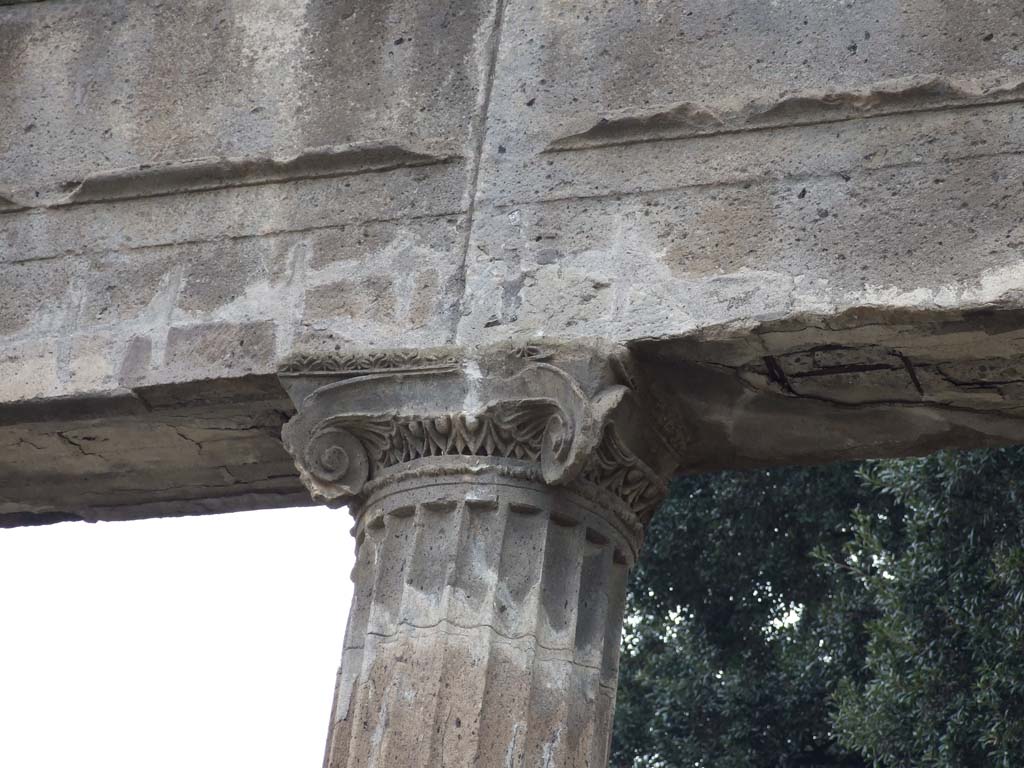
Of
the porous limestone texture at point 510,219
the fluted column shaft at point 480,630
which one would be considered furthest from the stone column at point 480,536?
the porous limestone texture at point 510,219

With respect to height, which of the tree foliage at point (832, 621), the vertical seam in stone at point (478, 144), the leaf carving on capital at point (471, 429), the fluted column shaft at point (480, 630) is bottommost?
the fluted column shaft at point (480, 630)

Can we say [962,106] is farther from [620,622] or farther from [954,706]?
[954,706]

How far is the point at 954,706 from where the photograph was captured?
11094mm

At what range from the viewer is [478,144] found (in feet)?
17.4

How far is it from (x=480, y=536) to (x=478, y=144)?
4.08 ft

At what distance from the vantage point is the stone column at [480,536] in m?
4.50

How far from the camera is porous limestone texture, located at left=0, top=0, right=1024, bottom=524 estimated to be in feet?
15.8

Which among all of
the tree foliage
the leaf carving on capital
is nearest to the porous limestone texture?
the leaf carving on capital

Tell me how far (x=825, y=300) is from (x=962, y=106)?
71 centimetres

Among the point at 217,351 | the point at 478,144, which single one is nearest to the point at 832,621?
the point at 478,144

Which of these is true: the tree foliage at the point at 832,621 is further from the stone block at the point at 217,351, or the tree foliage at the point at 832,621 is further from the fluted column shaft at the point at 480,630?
the stone block at the point at 217,351

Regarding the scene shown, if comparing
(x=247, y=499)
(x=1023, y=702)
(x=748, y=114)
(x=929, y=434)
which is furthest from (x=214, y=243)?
(x=1023, y=702)

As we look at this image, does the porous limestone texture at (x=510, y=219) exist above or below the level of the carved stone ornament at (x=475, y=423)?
above

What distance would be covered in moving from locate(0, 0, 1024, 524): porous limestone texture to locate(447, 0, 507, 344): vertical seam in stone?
0.01 m
